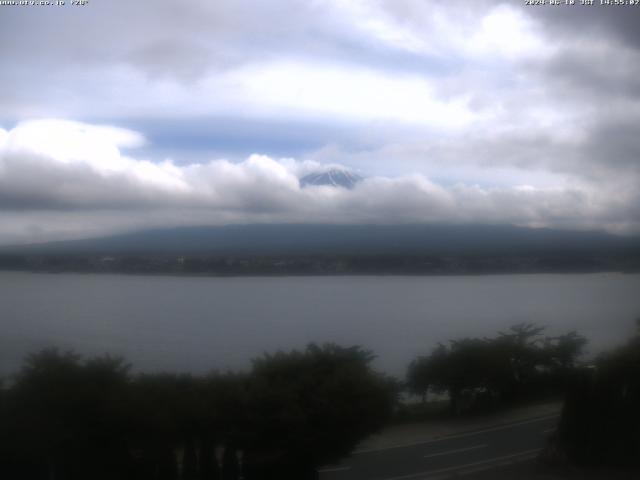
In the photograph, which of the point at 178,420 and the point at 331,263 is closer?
the point at 178,420

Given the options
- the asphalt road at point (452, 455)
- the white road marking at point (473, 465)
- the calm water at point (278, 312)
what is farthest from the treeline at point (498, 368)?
the white road marking at point (473, 465)

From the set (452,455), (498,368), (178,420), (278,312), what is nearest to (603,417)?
(498,368)

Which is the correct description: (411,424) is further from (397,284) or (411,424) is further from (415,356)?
(397,284)

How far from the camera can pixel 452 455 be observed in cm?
566

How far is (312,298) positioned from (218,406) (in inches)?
58.0

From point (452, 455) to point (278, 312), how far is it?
209 cm

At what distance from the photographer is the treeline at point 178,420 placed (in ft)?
16.2

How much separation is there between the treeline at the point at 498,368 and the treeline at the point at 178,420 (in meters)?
0.78

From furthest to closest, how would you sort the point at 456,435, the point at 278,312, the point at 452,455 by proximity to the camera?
the point at 278,312 → the point at 456,435 → the point at 452,455

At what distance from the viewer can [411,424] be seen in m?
5.71

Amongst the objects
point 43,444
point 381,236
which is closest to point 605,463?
point 381,236

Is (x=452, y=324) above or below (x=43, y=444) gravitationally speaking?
above

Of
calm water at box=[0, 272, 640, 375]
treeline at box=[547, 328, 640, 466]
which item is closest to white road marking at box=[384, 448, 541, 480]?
treeline at box=[547, 328, 640, 466]

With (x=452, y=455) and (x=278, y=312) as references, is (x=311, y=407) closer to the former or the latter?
(x=278, y=312)
